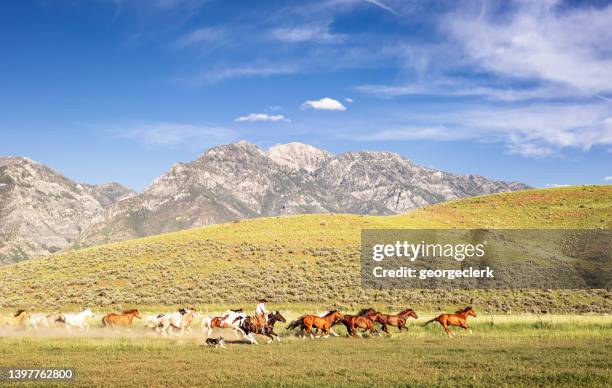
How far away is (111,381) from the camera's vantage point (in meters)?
15.9

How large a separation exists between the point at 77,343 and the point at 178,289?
29818 millimetres

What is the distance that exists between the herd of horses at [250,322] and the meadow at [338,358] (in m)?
0.69

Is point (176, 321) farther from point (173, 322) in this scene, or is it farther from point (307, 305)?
point (307, 305)

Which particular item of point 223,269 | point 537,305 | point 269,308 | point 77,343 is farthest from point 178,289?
point 537,305

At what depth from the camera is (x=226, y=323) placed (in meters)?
26.6

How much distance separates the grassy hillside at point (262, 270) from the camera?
5003cm

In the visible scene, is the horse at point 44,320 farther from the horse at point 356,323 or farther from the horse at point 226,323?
the horse at point 356,323

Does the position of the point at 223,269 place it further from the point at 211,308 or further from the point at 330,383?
the point at 330,383

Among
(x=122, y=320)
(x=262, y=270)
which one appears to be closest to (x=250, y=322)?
(x=122, y=320)

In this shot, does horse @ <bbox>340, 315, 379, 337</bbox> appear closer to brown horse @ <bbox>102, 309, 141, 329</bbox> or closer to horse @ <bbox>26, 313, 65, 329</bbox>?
brown horse @ <bbox>102, 309, 141, 329</bbox>

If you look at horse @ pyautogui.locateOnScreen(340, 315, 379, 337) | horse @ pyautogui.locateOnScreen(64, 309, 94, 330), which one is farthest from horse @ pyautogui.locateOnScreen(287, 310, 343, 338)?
horse @ pyautogui.locateOnScreen(64, 309, 94, 330)

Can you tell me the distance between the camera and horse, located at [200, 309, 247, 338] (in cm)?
2609

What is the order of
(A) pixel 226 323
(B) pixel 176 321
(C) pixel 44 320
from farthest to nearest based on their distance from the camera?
(C) pixel 44 320
(B) pixel 176 321
(A) pixel 226 323

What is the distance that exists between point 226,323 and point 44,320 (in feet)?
37.3
